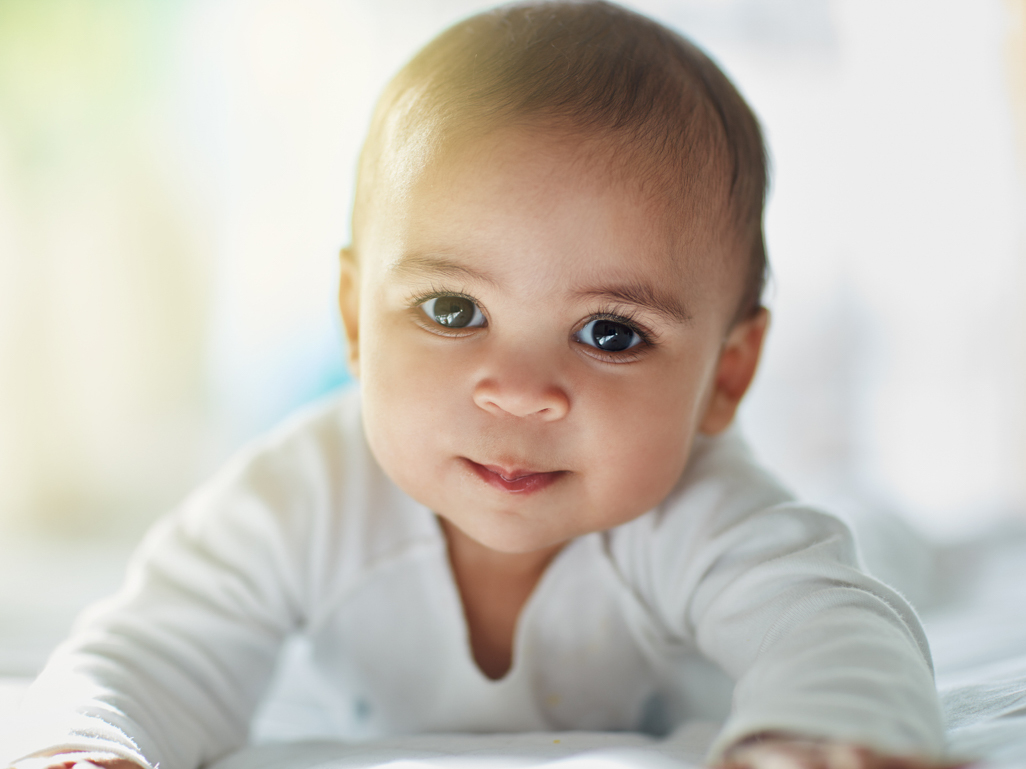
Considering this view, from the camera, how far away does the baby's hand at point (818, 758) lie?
49 cm

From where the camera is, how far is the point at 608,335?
0.72 meters

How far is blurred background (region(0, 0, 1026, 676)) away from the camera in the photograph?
182 centimetres

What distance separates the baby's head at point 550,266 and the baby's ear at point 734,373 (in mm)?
64

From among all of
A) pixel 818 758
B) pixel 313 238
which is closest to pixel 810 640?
pixel 818 758

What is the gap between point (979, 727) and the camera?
0.61 meters

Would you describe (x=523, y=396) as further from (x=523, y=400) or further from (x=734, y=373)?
(x=734, y=373)

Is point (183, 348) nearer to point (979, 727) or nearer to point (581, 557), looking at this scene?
point (581, 557)

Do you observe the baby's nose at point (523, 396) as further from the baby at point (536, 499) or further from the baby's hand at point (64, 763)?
the baby's hand at point (64, 763)

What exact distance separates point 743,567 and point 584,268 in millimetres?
314

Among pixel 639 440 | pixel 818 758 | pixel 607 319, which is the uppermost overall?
pixel 607 319

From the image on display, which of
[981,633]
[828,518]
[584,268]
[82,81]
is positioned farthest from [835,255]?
[82,81]

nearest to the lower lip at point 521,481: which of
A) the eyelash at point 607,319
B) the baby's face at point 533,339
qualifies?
the baby's face at point 533,339

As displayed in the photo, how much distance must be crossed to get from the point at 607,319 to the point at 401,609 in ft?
1.37

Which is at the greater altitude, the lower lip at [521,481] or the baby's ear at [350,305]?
the baby's ear at [350,305]
